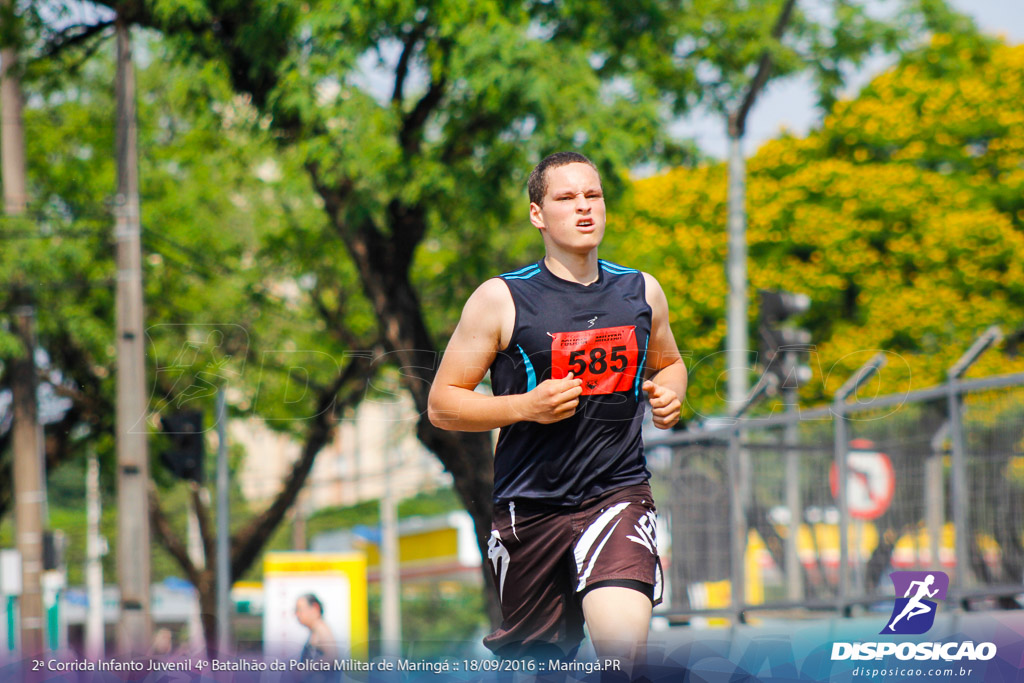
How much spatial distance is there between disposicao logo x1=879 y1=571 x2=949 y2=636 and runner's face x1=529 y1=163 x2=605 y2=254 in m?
1.55

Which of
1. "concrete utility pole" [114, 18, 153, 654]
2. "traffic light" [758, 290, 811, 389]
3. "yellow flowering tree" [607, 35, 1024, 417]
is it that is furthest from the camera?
"yellow flowering tree" [607, 35, 1024, 417]

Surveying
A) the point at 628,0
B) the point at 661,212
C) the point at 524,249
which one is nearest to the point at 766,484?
the point at 628,0

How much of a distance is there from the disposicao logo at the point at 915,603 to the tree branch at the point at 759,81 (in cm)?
821

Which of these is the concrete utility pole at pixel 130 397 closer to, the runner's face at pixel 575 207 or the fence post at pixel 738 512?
the fence post at pixel 738 512

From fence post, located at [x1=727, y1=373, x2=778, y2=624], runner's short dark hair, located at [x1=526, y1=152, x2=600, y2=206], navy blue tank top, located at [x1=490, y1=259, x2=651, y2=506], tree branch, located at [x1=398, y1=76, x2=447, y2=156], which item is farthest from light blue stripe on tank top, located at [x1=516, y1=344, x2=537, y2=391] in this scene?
tree branch, located at [x1=398, y1=76, x2=447, y2=156]

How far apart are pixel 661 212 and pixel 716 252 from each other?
194 centimetres

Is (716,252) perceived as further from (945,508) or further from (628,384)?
(628,384)

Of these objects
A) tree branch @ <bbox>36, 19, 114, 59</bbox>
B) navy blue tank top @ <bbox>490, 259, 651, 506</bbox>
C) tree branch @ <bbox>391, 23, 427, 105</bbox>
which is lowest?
navy blue tank top @ <bbox>490, 259, 651, 506</bbox>

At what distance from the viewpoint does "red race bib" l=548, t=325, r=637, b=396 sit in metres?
3.64

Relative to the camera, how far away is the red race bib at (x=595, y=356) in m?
3.64

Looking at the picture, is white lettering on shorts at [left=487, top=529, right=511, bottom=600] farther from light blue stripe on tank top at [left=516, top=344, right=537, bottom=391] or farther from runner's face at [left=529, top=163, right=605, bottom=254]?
runner's face at [left=529, top=163, right=605, bottom=254]

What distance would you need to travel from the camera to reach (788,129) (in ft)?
99.2

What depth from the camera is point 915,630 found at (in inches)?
161

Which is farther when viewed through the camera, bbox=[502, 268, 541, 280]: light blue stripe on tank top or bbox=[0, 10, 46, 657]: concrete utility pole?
bbox=[0, 10, 46, 657]: concrete utility pole
